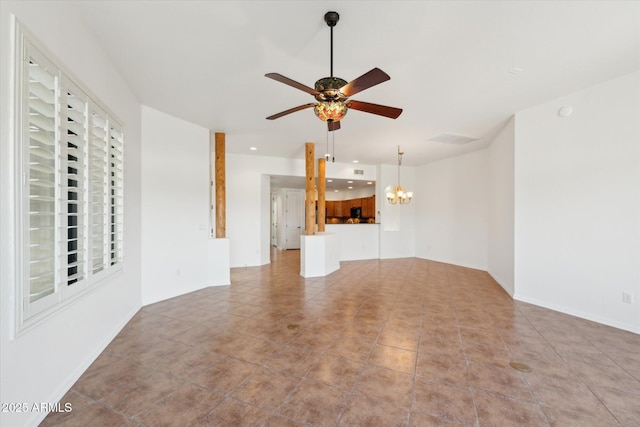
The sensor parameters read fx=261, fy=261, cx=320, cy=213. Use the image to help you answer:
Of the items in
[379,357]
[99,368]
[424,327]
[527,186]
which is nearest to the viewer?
[99,368]

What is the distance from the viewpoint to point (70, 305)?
2.04m

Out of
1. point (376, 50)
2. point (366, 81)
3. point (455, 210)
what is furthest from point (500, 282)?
point (366, 81)

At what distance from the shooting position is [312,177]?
580cm

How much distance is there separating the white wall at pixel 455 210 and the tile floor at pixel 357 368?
284 centimetres

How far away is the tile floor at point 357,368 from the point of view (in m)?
1.78

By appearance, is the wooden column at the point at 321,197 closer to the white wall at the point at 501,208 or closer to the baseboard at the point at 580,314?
the white wall at the point at 501,208

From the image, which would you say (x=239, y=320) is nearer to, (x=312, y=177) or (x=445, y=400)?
(x=445, y=400)

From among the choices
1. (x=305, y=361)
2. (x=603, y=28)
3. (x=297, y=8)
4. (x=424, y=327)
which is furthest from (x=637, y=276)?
(x=297, y=8)

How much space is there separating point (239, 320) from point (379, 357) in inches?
71.1

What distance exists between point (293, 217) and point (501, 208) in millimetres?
6792

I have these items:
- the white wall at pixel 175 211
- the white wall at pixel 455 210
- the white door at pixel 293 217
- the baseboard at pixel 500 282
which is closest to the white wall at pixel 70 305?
the white wall at pixel 175 211

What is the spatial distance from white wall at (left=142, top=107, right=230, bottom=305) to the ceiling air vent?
4.56 m

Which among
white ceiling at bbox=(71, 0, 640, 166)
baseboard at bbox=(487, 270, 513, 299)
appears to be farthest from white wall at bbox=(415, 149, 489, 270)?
white ceiling at bbox=(71, 0, 640, 166)

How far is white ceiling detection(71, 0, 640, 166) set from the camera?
2.09 m
